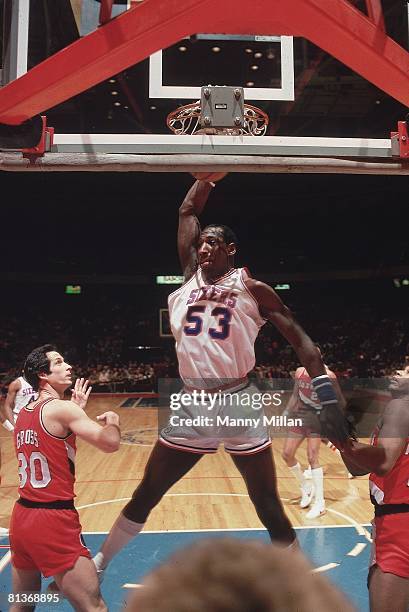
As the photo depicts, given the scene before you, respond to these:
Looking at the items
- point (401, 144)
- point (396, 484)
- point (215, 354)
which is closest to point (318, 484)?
point (215, 354)

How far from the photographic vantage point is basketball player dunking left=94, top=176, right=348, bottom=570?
311cm

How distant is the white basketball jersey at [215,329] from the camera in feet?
11.0

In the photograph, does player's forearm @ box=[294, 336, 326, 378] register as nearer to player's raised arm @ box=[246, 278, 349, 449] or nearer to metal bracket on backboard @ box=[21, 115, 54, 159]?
player's raised arm @ box=[246, 278, 349, 449]

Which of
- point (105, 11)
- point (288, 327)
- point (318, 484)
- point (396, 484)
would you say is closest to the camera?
point (105, 11)

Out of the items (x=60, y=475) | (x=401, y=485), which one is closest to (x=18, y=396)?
(x=60, y=475)

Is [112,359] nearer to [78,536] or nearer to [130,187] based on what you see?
[130,187]

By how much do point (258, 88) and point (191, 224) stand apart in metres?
0.89

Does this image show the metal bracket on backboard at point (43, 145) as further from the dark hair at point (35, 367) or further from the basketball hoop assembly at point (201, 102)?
the dark hair at point (35, 367)

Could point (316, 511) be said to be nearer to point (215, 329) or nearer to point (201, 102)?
point (215, 329)

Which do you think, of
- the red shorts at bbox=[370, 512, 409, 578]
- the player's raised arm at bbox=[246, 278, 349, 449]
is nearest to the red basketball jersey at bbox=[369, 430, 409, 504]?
the red shorts at bbox=[370, 512, 409, 578]

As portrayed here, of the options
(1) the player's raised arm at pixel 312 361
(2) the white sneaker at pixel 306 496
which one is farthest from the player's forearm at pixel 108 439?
(2) the white sneaker at pixel 306 496

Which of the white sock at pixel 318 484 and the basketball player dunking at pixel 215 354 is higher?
the basketball player dunking at pixel 215 354

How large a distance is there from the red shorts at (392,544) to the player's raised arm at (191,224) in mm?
1793

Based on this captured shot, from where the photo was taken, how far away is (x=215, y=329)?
3.36m
